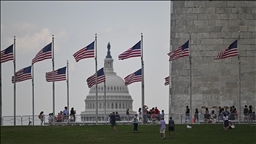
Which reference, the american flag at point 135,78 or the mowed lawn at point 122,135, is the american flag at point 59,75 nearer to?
the american flag at point 135,78

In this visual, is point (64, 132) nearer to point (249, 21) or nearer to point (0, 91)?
point (0, 91)

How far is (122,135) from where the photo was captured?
70625 millimetres

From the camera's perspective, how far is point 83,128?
2972 inches

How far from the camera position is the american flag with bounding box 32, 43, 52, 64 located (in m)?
79.6

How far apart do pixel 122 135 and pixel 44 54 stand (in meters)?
12.0

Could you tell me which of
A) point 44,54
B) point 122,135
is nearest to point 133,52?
point 44,54

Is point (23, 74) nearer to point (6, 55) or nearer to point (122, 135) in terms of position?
point (6, 55)

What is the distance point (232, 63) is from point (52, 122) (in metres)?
15.2

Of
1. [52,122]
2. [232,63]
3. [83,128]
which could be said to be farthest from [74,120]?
[232,63]

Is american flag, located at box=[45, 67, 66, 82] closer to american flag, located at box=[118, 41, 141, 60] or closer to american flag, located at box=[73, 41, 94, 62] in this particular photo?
american flag, located at box=[73, 41, 94, 62]

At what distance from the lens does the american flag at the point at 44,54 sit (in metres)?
79.6

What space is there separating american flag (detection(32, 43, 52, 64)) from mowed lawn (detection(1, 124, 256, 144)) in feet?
17.0

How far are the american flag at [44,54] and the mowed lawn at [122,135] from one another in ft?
17.0

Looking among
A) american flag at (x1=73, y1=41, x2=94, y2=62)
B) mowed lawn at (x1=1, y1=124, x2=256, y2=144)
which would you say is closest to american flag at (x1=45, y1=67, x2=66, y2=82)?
american flag at (x1=73, y1=41, x2=94, y2=62)
